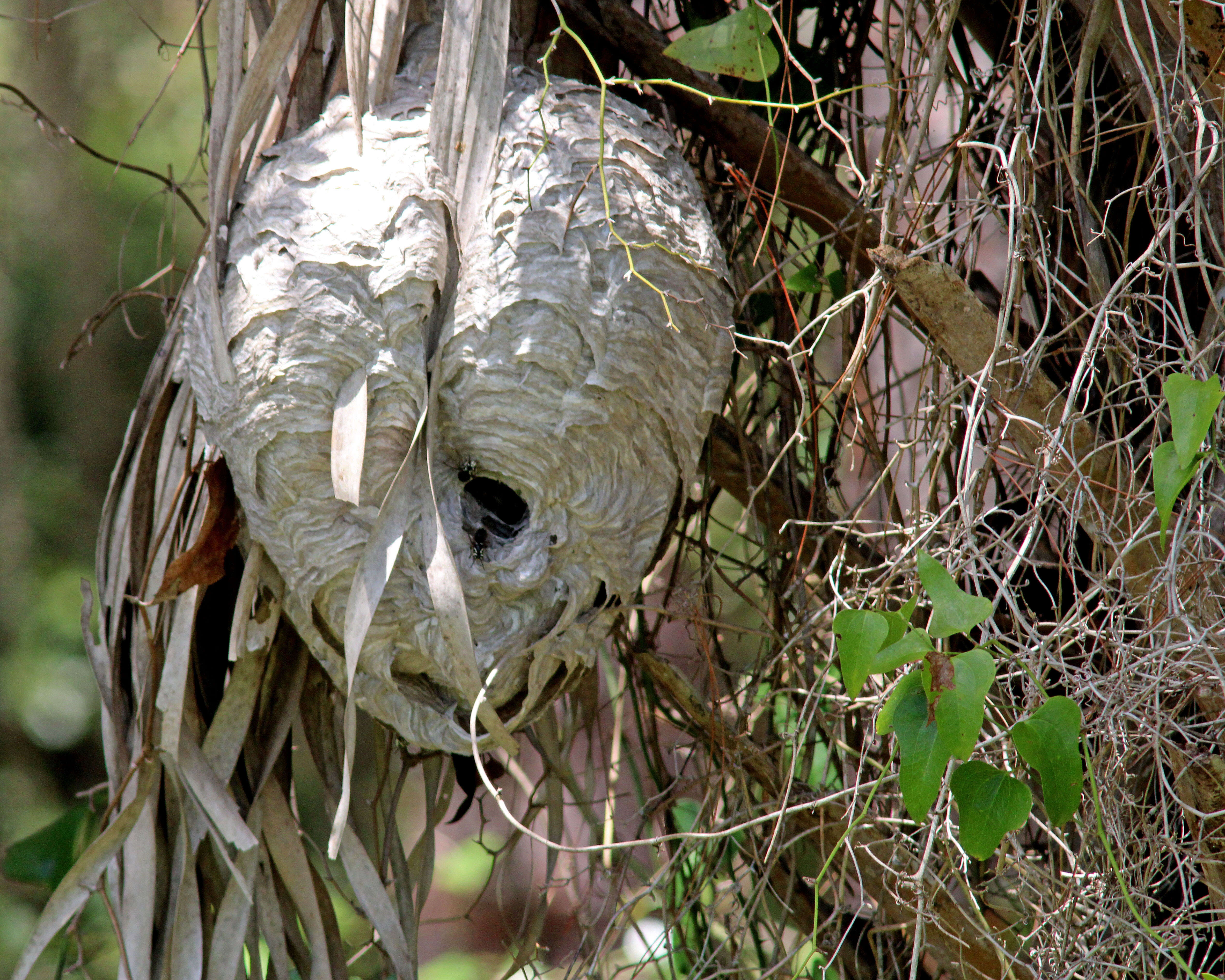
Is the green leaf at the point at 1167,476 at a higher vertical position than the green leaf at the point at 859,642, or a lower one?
higher

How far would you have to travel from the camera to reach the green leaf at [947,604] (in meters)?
0.73

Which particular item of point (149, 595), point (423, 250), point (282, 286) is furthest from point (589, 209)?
point (149, 595)

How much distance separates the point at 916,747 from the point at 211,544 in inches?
29.3

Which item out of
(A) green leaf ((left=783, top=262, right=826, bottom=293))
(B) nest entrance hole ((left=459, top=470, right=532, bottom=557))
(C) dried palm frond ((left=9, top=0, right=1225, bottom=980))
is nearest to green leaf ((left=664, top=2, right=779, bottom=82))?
(C) dried palm frond ((left=9, top=0, right=1225, bottom=980))

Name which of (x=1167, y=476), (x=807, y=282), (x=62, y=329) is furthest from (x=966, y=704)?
(x=62, y=329)

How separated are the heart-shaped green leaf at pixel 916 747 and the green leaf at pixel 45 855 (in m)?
1.38

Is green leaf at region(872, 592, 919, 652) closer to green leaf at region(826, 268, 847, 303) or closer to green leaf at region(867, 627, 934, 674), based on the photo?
green leaf at region(867, 627, 934, 674)

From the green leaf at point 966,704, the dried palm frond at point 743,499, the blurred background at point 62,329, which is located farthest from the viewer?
the blurred background at point 62,329

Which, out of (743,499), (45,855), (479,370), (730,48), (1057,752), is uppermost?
(730,48)

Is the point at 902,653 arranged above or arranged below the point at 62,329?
above

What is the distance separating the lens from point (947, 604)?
749mm

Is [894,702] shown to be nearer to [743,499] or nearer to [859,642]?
[859,642]

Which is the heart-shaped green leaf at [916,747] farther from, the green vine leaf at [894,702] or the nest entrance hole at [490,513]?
the nest entrance hole at [490,513]

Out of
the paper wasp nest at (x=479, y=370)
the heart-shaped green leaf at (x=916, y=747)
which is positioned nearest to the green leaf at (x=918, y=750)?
the heart-shaped green leaf at (x=916, y=747)
